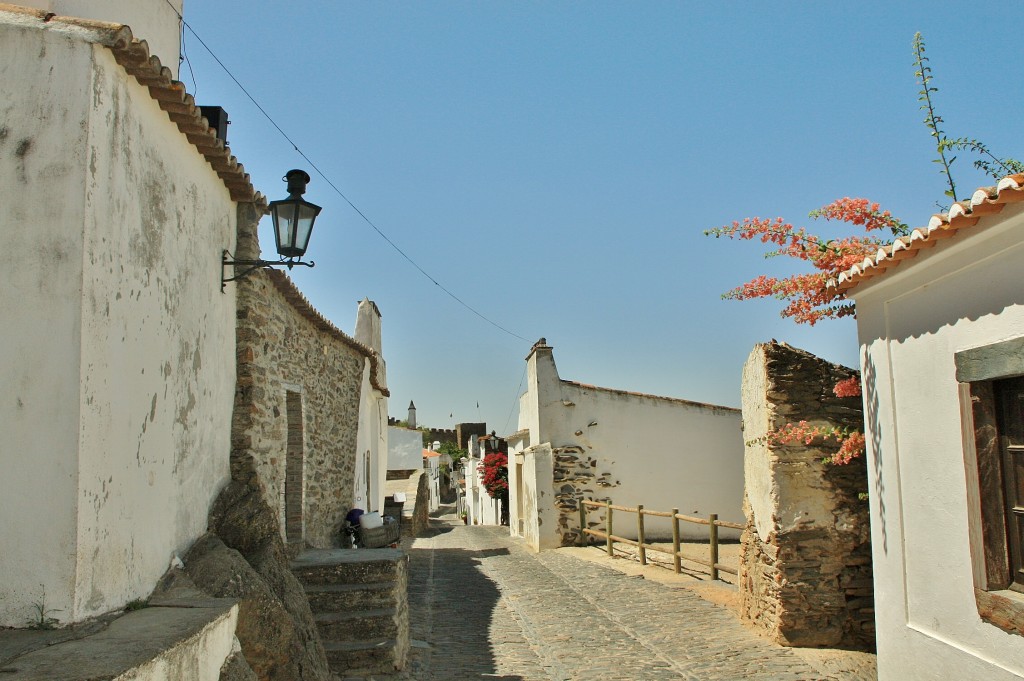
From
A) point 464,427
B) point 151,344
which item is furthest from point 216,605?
point 464,427

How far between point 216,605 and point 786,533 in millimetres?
5144

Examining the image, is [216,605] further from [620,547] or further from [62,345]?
[620,547]

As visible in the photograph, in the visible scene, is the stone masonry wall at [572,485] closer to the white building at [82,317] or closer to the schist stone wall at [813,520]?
the schist stone wall at [813,520]

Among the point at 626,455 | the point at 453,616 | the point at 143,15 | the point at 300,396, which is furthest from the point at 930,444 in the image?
the point at 626,455

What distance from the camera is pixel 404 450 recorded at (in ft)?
111

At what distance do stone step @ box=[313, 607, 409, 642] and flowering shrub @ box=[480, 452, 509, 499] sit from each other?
2045 cm

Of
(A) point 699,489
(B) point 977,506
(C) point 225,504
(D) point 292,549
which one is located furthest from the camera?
(A) point 699,489

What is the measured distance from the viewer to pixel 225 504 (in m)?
6.15

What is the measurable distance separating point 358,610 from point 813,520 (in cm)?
423

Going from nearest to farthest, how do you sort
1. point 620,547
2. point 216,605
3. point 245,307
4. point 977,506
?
point 216,605 → point 977,506 → point 245,307 → point 620,547

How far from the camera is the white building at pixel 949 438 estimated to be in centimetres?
478

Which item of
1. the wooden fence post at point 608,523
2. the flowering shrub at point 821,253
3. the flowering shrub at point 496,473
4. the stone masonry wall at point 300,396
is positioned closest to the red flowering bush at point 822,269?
the flowering shrub at point 821,253

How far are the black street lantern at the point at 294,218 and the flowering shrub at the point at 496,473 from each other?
72.0 feet

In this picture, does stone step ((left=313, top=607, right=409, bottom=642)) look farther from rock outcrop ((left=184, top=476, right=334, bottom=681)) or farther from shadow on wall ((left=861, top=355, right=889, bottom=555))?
shadow on wall ((left=861, top=355, right=889, bottom=555))
